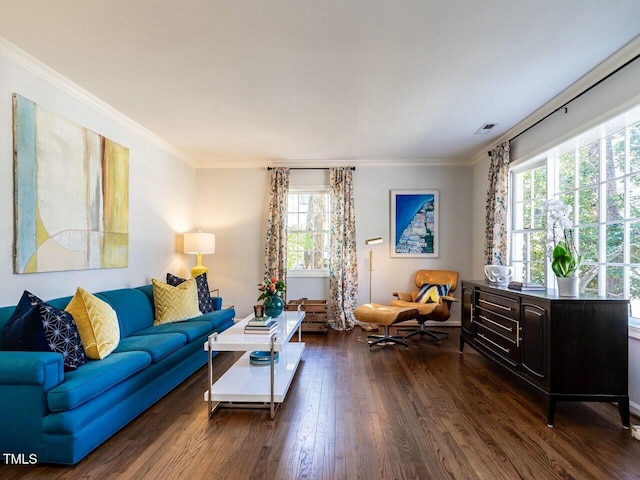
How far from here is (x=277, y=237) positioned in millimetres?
5648

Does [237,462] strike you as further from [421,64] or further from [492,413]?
[421,64]

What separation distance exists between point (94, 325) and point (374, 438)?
6.86ft

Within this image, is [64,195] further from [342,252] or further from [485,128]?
[485,128]

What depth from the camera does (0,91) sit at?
252 cm

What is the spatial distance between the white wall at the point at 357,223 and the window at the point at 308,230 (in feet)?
0.76

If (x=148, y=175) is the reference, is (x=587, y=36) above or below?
above

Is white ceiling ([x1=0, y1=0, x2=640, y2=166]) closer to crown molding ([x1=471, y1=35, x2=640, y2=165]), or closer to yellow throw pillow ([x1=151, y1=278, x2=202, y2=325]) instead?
crown molding ([x1=471, y1=35, x2=640, y2=165])

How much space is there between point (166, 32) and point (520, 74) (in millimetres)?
2720

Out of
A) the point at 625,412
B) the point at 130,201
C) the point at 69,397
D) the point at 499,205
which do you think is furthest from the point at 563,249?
the point at 130,201

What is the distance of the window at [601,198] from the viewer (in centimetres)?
280

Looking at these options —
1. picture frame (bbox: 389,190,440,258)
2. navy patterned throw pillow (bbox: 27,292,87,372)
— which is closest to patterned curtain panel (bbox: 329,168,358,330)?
picture frame (bbox: 389,190,440,258)

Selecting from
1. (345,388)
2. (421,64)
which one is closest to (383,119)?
(421,64)

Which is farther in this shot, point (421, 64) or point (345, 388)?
point (345, 388)

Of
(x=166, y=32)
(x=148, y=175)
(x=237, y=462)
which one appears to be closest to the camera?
(x=237, y=462)
